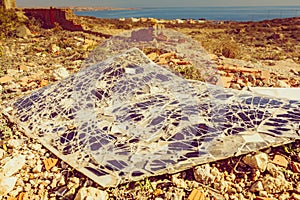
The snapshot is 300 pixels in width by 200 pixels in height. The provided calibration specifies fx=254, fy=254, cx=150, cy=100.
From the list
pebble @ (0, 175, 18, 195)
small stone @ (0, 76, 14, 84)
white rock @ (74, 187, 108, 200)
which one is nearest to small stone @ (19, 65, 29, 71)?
small stone @ (0, 76, 14, 84)

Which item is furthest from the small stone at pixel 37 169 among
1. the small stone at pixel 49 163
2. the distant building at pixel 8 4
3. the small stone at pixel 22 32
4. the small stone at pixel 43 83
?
the distant building at pixel 8 4

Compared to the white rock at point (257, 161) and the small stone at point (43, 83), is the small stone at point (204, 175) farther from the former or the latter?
the small stone at point (43, 83)

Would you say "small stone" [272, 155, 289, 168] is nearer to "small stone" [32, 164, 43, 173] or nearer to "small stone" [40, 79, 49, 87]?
"small stone" [32, 164, 43, 173]

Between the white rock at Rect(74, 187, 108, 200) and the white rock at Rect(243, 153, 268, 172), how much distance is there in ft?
3.72

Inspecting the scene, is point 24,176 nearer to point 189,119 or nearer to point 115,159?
point 115,159

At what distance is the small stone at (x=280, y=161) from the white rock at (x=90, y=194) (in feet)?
4.51

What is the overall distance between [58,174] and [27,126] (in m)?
0.87

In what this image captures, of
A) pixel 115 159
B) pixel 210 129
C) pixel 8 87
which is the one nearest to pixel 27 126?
pixel 115 159

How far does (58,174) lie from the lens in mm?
2125

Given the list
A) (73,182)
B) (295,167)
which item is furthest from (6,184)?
(295,167)

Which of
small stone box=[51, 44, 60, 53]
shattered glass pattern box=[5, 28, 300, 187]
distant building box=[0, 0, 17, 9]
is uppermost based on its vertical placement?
distant building box=[0, 0, 17, 9]

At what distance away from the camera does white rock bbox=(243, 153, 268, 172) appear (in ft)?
6.50

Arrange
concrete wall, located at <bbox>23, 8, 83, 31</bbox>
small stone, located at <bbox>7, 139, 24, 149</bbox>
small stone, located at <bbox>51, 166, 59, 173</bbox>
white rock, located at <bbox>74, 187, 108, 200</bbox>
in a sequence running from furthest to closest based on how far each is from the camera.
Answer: concrete wall, located at <bbox>23, 8, 83, 31</bbox> → small stone, located at <bbox>7, 139, 24, 149</bbox> → small stone, located at <bbox>51, 166, 59, 173</bbox> → white rock, located at <bbox>74, 187, 108, 200</bbox>

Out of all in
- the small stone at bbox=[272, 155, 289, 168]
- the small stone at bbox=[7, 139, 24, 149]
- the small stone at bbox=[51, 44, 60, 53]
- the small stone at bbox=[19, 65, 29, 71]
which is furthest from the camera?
the small stone at bbox=[51, 44, 60, 53]
